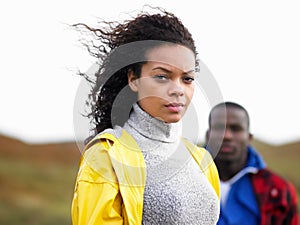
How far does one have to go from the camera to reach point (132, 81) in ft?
8.96

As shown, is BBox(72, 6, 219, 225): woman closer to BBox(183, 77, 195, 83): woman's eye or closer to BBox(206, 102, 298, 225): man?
BBox(183, 77, 195, 83): woman's eye

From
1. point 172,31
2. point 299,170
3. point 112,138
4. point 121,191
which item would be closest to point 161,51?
point 172,31

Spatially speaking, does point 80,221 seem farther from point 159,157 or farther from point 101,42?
point 101,42

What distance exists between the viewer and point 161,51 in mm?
2654

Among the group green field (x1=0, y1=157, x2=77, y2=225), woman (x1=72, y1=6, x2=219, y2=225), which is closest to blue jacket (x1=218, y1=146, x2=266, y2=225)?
woman (x1=72, y1=6, x2=219, y2=225)

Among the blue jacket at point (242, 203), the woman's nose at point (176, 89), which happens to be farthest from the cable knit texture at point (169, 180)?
the blue jacket at point (242, 203)

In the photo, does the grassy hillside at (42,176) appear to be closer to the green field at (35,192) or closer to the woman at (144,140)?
the green field at (35,192)

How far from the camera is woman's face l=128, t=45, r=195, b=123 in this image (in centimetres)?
262

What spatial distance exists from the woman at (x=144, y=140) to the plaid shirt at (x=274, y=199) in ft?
7.56

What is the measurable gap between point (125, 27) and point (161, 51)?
247mm

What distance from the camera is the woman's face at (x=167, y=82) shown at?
2.62 m

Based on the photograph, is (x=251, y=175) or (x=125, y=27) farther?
(x=251, y=175)

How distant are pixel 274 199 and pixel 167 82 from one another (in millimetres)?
2774

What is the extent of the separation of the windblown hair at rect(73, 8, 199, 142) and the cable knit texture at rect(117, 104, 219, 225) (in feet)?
0.38
